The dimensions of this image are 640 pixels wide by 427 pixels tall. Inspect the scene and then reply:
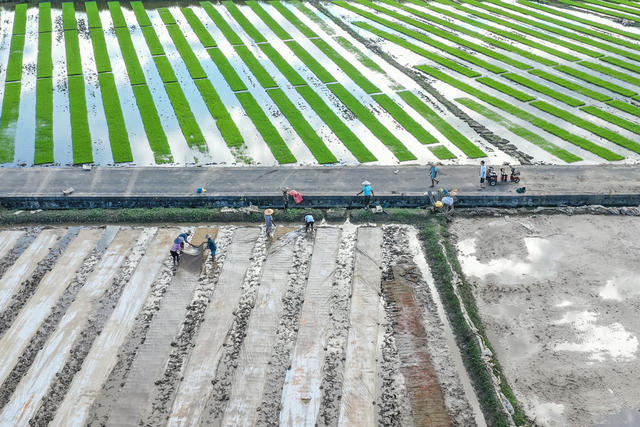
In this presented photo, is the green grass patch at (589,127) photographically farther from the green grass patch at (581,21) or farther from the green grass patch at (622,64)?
the green grass patch at (581,21)

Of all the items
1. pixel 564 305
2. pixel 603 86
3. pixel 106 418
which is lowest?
pixel 106 418

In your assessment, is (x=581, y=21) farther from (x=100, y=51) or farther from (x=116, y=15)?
(x=116, y=15)

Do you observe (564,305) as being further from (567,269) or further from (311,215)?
(311,215)

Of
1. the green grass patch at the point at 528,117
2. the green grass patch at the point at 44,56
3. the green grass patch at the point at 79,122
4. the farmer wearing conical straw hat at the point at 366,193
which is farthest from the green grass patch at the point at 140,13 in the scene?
the farmer wearing conical straw hat at the point at 366,193

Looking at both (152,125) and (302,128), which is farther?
(152,125)

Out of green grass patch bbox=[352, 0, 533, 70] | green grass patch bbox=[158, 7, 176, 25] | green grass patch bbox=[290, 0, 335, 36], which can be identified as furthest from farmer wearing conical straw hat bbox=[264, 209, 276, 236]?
green grass patch bbox=[158, 7, 176, 25]

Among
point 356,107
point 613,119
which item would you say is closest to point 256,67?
point 356,107

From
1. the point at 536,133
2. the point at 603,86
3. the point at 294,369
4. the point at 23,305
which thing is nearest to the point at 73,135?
the point at 23,305

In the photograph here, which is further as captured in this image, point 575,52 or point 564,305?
point 575,52
